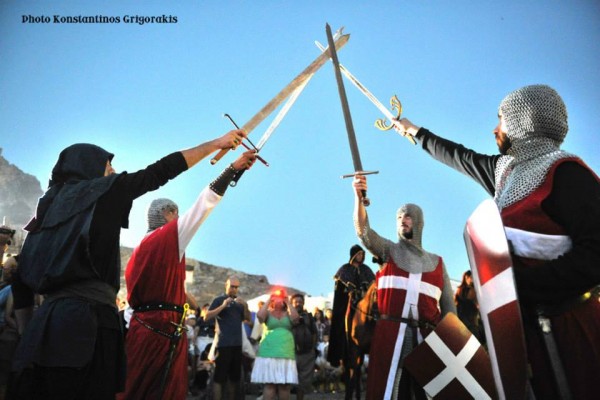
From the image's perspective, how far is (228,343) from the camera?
8047 millimetres

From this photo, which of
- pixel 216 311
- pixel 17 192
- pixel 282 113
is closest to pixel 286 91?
pixel 282 113

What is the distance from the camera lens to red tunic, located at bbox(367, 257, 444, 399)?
14.4ft

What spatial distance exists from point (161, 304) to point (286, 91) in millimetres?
2184

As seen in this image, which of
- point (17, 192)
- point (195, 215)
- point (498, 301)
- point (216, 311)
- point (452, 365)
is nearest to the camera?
point (498, 301)

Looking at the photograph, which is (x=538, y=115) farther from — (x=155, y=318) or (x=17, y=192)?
(x=17, y=192)

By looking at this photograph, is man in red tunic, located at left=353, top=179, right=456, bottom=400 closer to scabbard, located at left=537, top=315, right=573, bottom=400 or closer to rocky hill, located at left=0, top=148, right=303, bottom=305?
scabbard, located at left=537, top=315, right=573, bottom=400

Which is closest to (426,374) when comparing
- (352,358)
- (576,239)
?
(576,239)

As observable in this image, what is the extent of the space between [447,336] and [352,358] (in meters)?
2.97

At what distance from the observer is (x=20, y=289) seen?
284 cm

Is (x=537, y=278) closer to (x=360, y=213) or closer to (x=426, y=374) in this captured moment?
(x=426, y=374)

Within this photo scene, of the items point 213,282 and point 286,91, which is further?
point 213,282

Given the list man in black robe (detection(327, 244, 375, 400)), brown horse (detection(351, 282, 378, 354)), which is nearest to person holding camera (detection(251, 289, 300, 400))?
man in black robe (detection(327, 244, 375, 400))

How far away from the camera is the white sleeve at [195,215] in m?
3.68

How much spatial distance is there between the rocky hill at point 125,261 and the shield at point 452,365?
1568 cm
